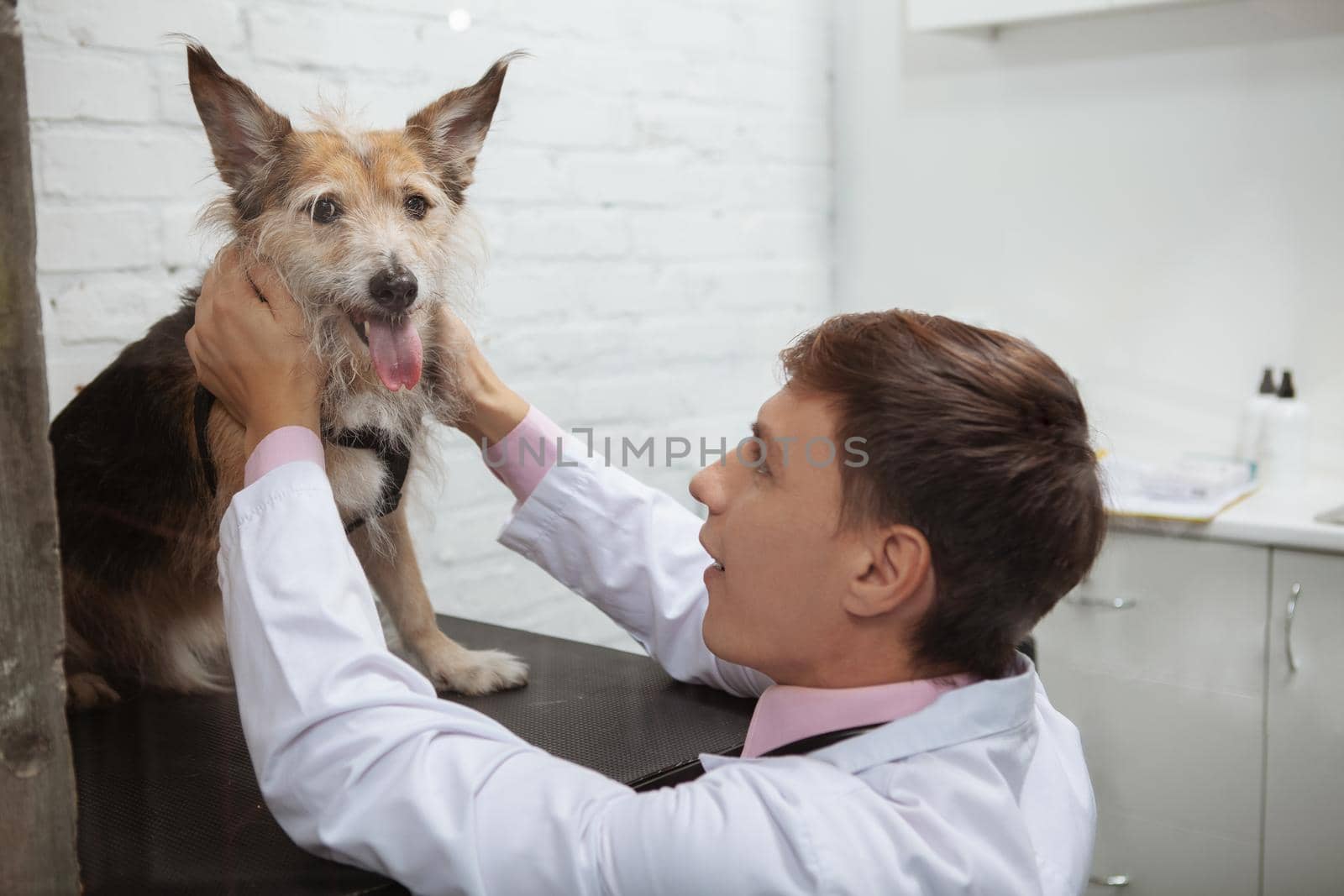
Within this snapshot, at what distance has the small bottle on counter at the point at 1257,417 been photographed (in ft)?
6.66

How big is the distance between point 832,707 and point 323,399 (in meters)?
0.47

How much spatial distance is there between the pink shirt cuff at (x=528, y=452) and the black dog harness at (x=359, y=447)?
0.40 ft

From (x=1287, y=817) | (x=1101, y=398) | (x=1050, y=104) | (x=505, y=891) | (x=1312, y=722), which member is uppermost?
(x=1050, y=104)

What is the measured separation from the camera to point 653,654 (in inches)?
46.0

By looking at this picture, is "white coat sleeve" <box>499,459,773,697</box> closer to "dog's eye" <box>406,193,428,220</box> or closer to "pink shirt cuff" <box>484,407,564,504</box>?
"pink shirt cuff" <box>484,407,564,504</box>

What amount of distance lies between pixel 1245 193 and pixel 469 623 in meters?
1.53

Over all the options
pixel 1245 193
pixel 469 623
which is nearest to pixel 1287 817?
pixel 1245 193

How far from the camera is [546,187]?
1.46 meters

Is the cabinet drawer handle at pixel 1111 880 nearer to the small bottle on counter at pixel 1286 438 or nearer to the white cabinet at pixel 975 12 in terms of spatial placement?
the small bottle on counter at pixel 1286 438

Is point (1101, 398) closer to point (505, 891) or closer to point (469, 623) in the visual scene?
point (469, 623)

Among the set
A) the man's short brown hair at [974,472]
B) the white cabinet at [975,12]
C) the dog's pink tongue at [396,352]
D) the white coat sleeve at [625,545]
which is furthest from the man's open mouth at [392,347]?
the white cabinet at [975,12]

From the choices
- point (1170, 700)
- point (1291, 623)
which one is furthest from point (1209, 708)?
point (1291, 623)

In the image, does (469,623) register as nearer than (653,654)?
No

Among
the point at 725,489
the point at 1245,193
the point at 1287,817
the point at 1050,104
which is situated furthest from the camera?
the point at 1050,104
